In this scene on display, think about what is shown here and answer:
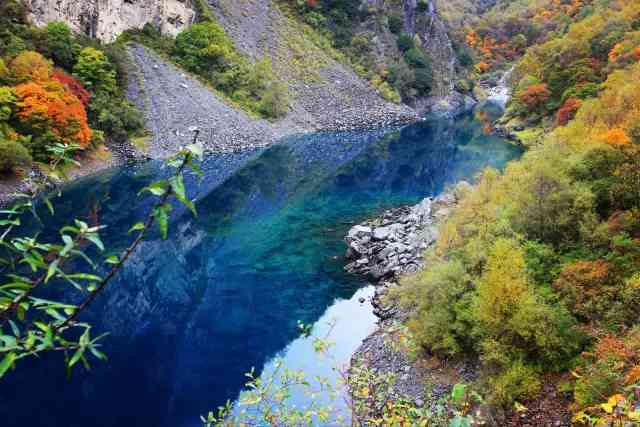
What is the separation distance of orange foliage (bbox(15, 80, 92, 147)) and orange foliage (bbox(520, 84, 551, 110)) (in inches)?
2068

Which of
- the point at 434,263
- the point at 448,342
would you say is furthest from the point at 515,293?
the point at 434,263

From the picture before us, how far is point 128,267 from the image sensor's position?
26953 mm

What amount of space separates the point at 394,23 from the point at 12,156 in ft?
264

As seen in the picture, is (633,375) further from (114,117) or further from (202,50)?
(202,50)

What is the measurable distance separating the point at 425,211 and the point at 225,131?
109 ft

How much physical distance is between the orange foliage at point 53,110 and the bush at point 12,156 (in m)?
3.74

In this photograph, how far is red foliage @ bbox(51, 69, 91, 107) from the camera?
152ft

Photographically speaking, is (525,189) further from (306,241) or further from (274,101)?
(274,101)

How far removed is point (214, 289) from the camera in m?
25.8

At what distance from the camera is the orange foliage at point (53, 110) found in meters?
39.3

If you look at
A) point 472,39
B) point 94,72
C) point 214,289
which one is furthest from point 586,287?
point 472,39

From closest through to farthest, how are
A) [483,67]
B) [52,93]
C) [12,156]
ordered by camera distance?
1. [12,156]
2. [52,93]
3. [483,67]

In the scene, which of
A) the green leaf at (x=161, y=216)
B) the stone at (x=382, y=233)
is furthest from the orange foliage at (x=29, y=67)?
the green leaf at (x=161, y=216)

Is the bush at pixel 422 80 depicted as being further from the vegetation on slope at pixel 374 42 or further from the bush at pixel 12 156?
the bush at pixel 12 156
